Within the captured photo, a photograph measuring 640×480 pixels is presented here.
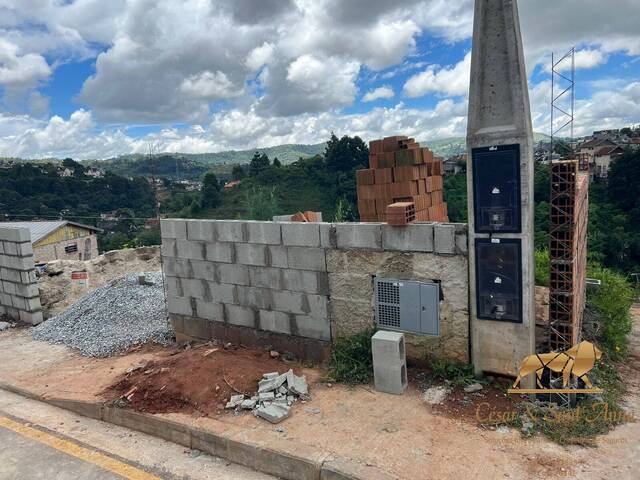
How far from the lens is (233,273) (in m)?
8.02

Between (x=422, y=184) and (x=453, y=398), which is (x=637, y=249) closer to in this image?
(x=422, y=184)

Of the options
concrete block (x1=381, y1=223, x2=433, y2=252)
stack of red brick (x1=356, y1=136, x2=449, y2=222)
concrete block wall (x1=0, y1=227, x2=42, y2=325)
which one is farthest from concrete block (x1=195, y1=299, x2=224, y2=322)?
concrete block wall (x1=0, y1=227, x2=42, y2=325)

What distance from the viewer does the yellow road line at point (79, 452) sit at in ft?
17.1

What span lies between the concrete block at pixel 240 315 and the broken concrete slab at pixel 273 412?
2179 millimetres

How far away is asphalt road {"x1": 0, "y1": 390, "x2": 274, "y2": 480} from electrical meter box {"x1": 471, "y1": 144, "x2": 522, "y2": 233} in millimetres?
3897

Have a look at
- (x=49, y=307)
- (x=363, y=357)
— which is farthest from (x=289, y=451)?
(x=49, y=307)

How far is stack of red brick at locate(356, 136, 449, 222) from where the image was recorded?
9180 mm

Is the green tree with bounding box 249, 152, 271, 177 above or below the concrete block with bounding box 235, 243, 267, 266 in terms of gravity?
above

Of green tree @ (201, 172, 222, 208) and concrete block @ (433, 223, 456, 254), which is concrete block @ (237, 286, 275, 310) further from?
green tree @ (201, 172, 222, 208)

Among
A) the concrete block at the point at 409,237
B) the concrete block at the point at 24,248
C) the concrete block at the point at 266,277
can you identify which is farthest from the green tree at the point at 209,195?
the concrete block at the point at 409,237

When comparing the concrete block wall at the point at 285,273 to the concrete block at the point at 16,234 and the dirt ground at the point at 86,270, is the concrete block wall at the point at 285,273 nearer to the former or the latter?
the concrete block at the point at 16,234

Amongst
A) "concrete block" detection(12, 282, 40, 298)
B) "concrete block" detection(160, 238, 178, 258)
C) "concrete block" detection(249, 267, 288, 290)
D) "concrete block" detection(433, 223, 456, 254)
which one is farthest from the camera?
"concrete block" detection(12, 282, 40, 298)

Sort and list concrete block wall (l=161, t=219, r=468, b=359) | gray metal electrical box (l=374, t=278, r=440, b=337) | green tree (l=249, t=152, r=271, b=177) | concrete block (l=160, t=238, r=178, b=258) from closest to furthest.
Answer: gray metal electrical box (l=374, t=278, r=440, b=337) < concrete block wall (l=161, t=219, r=468, b=359) < concrete block (l=160, t=238, r=178, b=258) < green tree (l=249, t=152, r=271, b=177)

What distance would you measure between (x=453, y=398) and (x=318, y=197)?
159ft
